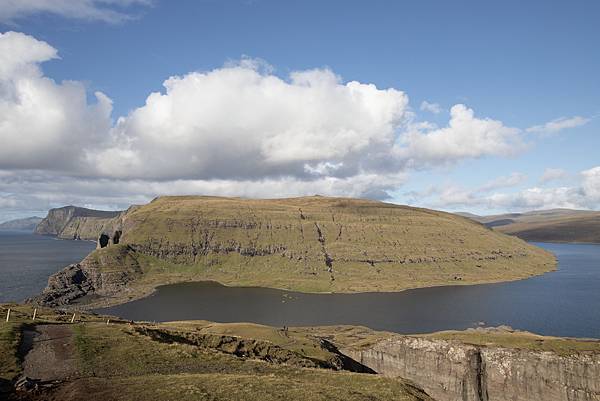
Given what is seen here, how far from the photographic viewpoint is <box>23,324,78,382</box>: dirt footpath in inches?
1433

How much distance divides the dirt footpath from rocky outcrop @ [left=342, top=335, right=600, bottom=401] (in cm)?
5680

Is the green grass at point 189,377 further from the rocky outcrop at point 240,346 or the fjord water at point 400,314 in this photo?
the fjord water at point 400,314

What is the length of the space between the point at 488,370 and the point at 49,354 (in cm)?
6444

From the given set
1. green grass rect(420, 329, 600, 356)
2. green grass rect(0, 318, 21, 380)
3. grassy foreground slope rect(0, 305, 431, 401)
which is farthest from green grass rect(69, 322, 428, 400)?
green grass rect(420, 329, 600, 356)

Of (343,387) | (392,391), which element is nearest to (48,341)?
(343,387)

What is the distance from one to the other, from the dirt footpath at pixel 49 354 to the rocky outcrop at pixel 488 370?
56801mm

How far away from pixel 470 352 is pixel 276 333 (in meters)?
36.3

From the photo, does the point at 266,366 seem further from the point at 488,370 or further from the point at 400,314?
the point at 400,314

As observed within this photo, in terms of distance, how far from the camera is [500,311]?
598 ft

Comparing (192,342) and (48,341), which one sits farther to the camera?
(192,342)

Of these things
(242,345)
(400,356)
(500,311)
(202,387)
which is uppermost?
(202,387)

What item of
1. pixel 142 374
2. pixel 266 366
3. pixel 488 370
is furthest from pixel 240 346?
pixel 488 370

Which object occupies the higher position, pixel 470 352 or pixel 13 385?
pixel 13 385

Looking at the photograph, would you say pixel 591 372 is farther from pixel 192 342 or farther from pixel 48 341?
pixel 48 341
